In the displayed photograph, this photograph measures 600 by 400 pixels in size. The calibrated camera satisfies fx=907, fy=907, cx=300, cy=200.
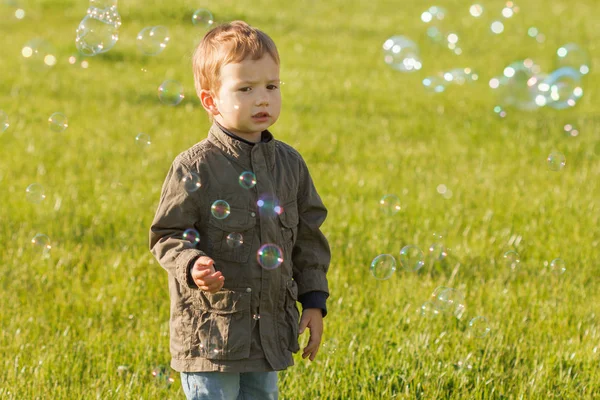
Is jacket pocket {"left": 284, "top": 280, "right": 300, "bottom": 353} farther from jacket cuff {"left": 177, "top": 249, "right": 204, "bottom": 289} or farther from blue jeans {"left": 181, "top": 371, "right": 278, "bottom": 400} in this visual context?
jacket cuff {"left": 177, "top": 249, "right": 204, "bottom": 289}

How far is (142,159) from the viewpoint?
301 inches

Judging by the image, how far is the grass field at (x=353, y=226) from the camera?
4.01 metres

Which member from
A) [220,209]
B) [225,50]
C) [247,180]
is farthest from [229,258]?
[225,50]

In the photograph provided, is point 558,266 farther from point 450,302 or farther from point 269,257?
point 269,257

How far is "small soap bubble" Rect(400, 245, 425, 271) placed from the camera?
461 cm

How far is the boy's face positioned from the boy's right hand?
502 mm

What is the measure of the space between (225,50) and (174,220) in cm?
59

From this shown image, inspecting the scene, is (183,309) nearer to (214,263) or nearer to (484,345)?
(214,263)

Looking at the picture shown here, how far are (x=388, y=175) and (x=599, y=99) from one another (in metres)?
4.38

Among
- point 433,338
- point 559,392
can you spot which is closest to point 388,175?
point 433,338

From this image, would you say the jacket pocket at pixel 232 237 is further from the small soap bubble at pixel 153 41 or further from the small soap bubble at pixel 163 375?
the small soap bubble at pixel 153 41

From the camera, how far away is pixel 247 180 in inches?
120

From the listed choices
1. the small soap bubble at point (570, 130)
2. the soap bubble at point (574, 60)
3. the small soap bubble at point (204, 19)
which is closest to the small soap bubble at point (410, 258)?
the small soap bubble at point (204, 19)

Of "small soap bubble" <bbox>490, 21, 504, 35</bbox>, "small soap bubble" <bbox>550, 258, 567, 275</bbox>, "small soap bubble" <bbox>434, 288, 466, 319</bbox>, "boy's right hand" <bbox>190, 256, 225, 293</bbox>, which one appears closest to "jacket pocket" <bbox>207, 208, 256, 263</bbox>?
"boy's right hand" <bbox>190, 256, 225, 293</bbox>
